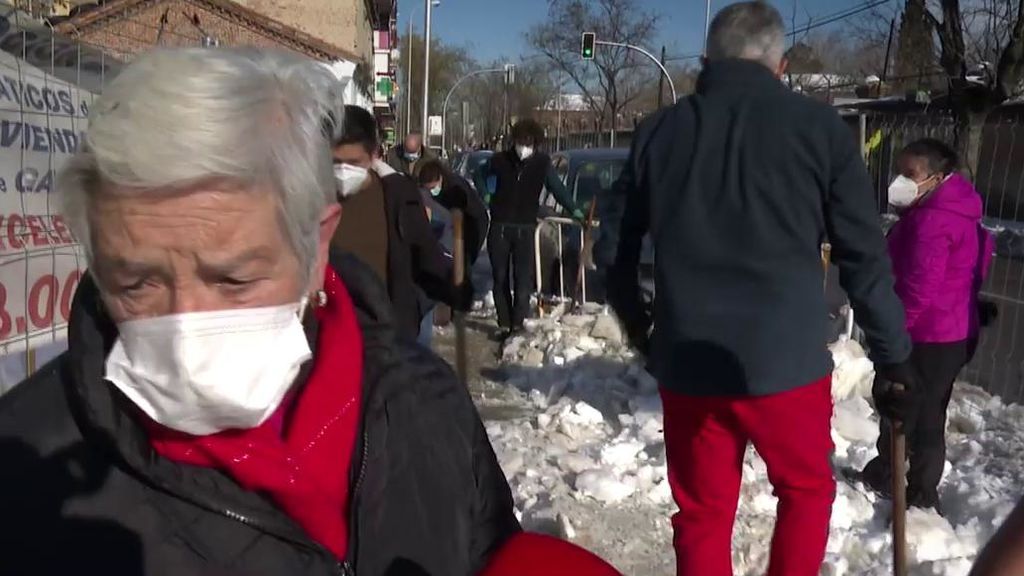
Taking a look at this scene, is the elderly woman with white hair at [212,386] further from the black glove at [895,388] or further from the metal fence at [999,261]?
the metal fence at [999,261]

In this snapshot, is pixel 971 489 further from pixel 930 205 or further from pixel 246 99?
pixel 246 99

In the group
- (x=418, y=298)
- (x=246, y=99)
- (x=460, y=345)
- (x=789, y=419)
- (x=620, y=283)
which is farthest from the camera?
(x=460, y=345)

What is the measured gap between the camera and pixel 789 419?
352 cm

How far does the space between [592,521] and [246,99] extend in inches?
149

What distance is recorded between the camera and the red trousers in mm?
3551

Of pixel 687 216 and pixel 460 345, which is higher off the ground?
pixel 687 216

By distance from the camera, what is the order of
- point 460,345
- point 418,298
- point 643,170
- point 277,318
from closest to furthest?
point 277,318 < point 643,170 < point 418,298 < point 460,345

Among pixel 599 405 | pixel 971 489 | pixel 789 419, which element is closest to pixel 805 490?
pixel 789 419

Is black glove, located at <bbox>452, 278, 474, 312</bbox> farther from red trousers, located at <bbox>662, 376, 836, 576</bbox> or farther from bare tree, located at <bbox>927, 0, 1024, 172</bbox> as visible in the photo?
bare tree, located at <bbox>927, 0, 1024, 172</bbox>

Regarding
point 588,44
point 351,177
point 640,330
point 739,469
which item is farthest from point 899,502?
point 588,44

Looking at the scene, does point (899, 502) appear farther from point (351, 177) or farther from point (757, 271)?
point (351, 177)

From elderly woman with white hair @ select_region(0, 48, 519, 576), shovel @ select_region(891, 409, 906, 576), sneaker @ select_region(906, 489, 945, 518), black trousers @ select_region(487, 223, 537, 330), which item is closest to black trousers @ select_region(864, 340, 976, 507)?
sneaker @ select_region(906, 489, 945, 518)

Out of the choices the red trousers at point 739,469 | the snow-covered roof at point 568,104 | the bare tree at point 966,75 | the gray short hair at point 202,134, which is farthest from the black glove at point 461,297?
the snow-covered roof at point 568,104

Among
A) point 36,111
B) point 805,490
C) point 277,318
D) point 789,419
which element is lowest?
point 805,490
